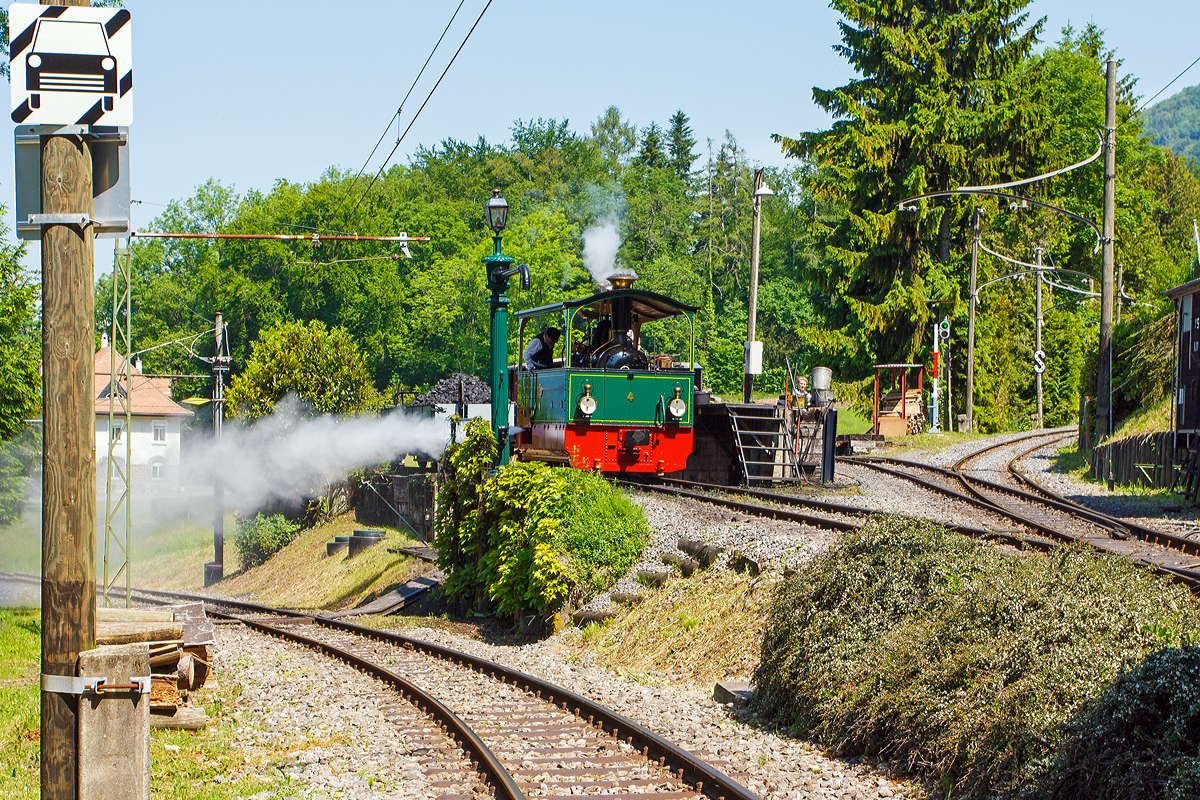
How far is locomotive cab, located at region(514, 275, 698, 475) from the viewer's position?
19.0 meters

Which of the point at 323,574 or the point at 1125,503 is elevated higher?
the point at 1125,503

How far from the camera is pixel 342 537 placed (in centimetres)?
3244

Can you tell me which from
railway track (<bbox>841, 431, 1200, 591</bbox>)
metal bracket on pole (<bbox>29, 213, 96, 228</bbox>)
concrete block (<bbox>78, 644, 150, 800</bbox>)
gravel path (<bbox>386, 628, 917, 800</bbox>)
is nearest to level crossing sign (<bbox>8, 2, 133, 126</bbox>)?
metal bracket on pole (<bbox>29, 213, 96, 228</bbox>)

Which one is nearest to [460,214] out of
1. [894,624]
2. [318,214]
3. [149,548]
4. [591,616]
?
[318,214]

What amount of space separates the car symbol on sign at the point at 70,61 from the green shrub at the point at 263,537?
3262cm

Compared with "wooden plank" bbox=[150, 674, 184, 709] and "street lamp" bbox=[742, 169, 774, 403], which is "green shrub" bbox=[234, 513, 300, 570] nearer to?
"street lamp" bbox=[742, 169, 774, 403]

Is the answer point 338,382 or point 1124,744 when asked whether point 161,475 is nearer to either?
point 338,382

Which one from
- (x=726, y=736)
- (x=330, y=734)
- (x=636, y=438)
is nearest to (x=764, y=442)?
(x=636, y=438)

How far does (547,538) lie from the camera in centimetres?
1496

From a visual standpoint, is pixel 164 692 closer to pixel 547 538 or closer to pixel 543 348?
pixel 547 538

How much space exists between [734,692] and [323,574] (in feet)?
68.9

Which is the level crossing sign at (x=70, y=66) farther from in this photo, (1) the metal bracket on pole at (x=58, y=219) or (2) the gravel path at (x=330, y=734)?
(2) the gravel path at (x=330, y=734)

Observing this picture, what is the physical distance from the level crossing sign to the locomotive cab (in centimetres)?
1354

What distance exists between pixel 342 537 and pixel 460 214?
169 feet
